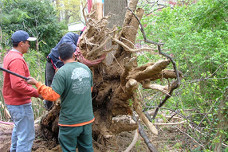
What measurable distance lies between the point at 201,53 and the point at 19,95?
328cm

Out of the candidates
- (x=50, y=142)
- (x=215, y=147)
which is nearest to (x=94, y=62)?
(x=50, y=142)

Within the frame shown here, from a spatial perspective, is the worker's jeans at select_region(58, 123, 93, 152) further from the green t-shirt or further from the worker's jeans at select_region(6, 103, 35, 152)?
the worker's jeans at select_region(6, 103, 35, 152)

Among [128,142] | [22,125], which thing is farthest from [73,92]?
[128,142]

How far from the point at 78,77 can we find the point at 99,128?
1132 millimetres

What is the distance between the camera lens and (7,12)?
9.83 metres

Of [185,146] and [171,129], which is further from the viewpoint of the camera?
[171,129]

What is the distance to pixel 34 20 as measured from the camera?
388 inches

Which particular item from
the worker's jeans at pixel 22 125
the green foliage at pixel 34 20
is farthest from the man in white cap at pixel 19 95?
the green foliage at pixel 34 20

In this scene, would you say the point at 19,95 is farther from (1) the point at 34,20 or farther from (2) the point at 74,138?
(1) the point at 34,20

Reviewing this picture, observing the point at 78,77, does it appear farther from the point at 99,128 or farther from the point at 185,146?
the point at 185,146

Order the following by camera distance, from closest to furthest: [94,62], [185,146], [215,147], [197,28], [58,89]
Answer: [58,89] → [94,62] → [215,147] → [185,146] → [197,28]

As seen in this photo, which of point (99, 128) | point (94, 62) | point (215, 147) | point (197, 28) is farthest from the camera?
point (197, 28)

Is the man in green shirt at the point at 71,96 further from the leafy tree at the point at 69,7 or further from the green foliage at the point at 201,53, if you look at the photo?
the leafy tree at the point at 69,7

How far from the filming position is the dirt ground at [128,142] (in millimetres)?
3279
